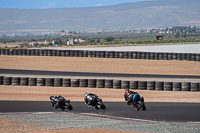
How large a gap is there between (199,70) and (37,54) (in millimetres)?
18866

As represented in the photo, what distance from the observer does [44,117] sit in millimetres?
14734

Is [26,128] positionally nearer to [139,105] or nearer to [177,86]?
[139,105]

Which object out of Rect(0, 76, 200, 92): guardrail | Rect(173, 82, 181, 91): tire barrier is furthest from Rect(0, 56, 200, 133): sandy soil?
Rect(173, 82, 181, 91): tire barrier

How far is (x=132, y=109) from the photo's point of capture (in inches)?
663

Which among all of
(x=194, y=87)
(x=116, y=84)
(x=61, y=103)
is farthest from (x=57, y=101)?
(x=194, y=87)

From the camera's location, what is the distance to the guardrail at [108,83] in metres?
23.8

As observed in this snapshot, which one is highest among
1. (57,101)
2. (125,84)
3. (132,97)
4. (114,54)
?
(114,54)

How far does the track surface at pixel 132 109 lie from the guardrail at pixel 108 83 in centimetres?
527

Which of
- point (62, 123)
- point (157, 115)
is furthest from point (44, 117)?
point (157, 115)

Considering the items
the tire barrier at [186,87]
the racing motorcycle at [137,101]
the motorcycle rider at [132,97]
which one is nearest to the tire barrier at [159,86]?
the tire barrier at [186,87]

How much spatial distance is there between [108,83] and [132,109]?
792 centimetres

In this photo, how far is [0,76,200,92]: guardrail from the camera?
23.8 metres

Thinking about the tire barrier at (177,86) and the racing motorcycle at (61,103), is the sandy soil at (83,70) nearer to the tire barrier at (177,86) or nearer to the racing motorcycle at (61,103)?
the tire barrier at (177,86)

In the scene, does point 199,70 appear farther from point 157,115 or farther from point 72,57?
point 157,115
